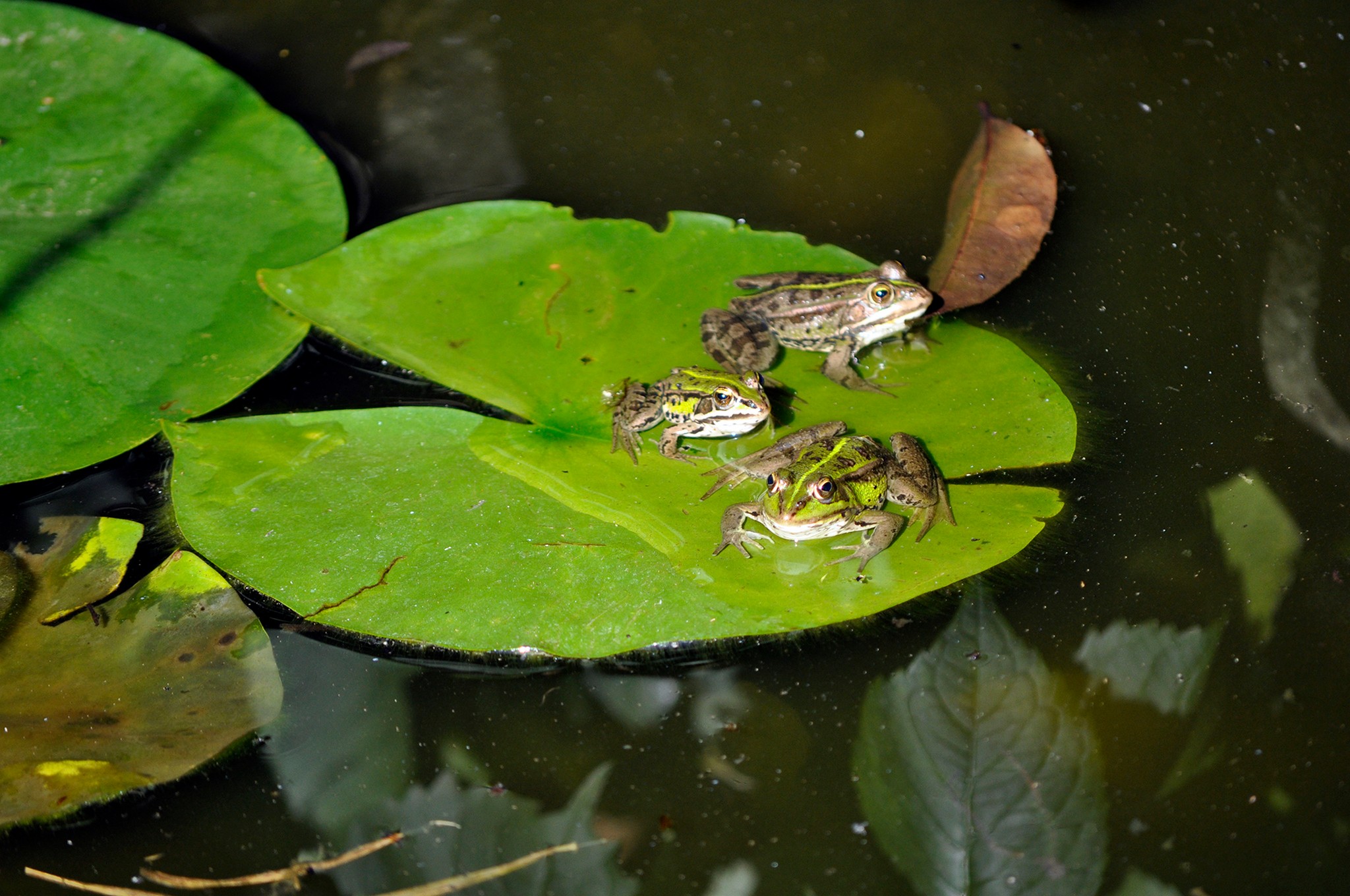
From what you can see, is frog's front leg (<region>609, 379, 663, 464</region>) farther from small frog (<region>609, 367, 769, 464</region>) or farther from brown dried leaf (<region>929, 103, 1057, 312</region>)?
brown dried leaf (<region>929, 103, 1057, 312</region>)

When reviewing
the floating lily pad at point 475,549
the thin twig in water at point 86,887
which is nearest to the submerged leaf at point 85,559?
the floating lily pad at point 475,549

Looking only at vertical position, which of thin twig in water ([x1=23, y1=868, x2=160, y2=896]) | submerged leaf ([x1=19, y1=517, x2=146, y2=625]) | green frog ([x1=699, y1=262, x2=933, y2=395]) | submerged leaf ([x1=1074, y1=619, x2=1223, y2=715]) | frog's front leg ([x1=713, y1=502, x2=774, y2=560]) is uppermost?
green frog ([x1=699, y1=262, x2=933, y2=395])

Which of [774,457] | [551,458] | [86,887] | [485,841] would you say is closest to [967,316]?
[774,457]

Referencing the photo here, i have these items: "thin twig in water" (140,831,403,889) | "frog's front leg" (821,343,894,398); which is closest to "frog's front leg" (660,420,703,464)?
"frog's front leg" (821,343,894,398)

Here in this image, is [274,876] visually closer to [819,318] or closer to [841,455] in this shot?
[841,455]

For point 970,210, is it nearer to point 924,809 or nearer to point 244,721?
point 924,809

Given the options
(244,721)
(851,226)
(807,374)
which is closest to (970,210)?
(851,226)
